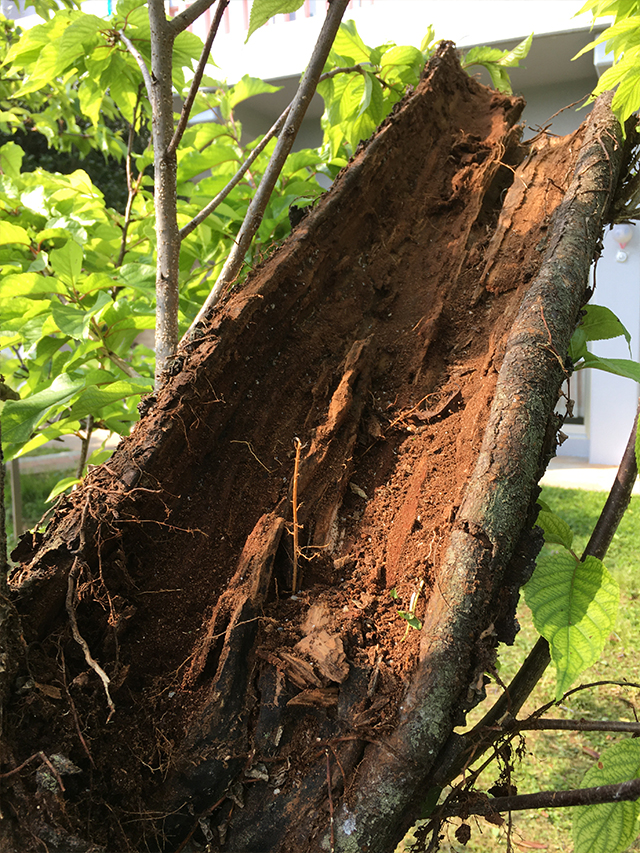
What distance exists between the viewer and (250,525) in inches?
41.7

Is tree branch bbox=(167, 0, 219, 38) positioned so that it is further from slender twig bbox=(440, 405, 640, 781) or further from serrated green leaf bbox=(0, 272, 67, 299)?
slender twig bbox=(440, 405, 640, 781)

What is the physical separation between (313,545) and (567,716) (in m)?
1.92

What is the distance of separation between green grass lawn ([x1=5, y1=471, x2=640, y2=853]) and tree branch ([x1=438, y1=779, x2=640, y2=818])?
127 mm

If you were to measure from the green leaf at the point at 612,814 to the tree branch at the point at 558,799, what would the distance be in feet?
0.12

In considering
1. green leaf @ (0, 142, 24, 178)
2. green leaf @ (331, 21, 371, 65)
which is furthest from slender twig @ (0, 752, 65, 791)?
green leaf @ (0, 142, 24, 178)

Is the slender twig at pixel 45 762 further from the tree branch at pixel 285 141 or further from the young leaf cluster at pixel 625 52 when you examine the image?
the young leaf cluster at pixel 625 52

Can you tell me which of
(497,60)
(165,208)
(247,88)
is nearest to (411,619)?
(165,208)

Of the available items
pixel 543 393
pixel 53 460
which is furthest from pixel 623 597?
pixel 53 460

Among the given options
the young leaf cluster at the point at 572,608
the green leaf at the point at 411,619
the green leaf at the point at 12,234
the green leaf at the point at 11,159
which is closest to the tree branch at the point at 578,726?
the young leaf cluster at the point at 572,608

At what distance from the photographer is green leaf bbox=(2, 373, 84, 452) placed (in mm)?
1103

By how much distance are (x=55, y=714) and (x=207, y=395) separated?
21.4 inches

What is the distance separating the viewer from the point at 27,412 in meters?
1.13

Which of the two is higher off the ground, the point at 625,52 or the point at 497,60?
the point at 497,60

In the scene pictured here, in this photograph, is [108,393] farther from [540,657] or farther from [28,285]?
[540,657]
